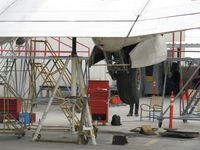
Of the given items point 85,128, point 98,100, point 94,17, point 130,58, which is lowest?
point 85,128

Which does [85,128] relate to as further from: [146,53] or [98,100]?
[98,100]

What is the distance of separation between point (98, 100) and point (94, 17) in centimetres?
1090

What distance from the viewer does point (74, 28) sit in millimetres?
12688

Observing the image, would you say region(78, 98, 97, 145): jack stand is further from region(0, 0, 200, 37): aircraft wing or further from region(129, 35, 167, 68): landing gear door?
region(0, 0, 200, 37): aircraft wing

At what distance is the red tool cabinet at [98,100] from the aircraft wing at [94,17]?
378 inches

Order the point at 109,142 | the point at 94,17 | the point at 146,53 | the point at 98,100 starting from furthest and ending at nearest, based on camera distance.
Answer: the point at 98,100 → the point at 146,53 → the point at 109,142 → the point at 94,17

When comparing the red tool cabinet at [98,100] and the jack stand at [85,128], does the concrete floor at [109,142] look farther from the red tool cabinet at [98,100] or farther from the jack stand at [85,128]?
the red tool cabinet at [98,100]

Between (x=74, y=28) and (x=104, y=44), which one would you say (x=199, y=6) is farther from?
(x=104, y=44)

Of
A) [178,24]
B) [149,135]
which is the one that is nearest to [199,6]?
[178,24]

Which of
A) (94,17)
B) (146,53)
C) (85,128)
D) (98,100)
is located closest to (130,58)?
(146,53)

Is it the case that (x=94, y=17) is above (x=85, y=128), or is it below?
above

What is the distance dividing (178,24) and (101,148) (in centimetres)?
591

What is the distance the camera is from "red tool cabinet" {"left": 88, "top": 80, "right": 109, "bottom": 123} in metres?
23.3

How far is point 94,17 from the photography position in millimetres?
13125
